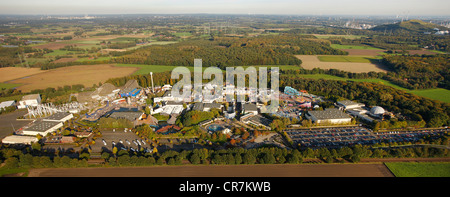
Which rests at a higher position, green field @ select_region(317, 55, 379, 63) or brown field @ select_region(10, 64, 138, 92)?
green field @ select_region(317, 55, 379, 63)

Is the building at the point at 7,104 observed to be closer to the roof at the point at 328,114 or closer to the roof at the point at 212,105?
the roof at the point at 212,105

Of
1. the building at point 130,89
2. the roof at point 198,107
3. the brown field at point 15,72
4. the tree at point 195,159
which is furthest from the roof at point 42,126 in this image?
the brown field at point 15,72

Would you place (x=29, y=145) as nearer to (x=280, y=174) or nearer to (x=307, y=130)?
(x=280, y=174)

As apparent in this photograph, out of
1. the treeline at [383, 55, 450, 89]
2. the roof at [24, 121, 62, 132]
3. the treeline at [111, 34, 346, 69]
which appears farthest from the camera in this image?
the treeline at [111, 34, 346, 69]

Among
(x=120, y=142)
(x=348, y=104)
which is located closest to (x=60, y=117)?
(x=120, y=142)

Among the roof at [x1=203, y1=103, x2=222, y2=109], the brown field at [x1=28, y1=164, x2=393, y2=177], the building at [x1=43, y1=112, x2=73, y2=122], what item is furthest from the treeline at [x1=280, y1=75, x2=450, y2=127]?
the building at [x1=43, y1=112, x2=73, y2=122]

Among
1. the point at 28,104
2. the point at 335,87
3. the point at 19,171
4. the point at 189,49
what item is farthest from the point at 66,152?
the point at 189,49

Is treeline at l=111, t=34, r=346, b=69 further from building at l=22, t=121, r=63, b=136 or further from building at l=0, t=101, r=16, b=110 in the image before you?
building at l=22, t=121, r=63, b=136
